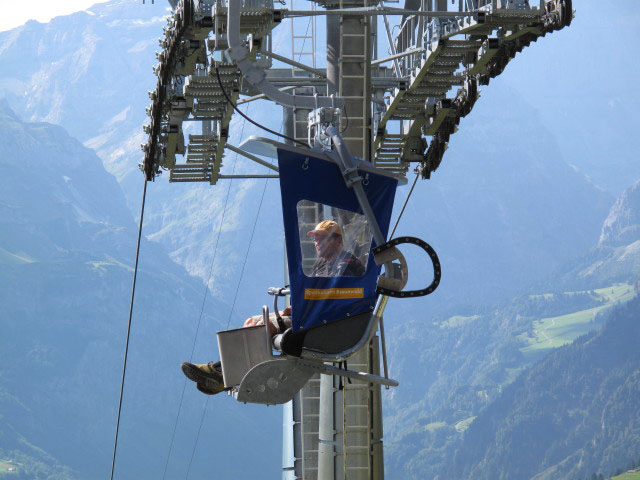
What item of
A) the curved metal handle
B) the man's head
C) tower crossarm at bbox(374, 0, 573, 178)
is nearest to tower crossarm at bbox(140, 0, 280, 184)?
tower crossarm at bbox(374, 0, 573, 178)

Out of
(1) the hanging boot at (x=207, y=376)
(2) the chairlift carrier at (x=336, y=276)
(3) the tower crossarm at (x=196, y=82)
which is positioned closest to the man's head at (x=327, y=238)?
(2) the chairlift carrier at (x=336, y=276)

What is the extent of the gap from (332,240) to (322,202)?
38cm

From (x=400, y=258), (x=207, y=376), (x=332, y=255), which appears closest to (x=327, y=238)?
(x=332, y=255)

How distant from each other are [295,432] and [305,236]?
1741 centimetres

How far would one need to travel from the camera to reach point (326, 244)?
1166 cm

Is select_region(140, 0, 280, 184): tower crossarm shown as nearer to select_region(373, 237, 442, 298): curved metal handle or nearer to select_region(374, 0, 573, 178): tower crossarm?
select_region(374, 0, 573, 178): tower crossarm

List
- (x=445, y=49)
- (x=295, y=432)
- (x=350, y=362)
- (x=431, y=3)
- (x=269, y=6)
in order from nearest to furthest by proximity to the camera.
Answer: (x=350, y=362) → (x=269, y=6) → (x=445, y=49) → (x=431, y=3) → (x=295, y=432)

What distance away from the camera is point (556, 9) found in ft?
59.2

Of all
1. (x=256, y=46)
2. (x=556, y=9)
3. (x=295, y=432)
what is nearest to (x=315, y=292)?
(x=256, y=46)

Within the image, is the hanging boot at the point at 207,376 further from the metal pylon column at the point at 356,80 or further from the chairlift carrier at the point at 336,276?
the metal pylon column at the point at 356,80

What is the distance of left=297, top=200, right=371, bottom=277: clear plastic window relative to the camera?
38.1 ft

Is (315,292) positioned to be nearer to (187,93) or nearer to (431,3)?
(187,93)

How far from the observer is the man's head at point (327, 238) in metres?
11.5

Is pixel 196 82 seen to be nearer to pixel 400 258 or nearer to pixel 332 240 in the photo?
pixel 332 240
